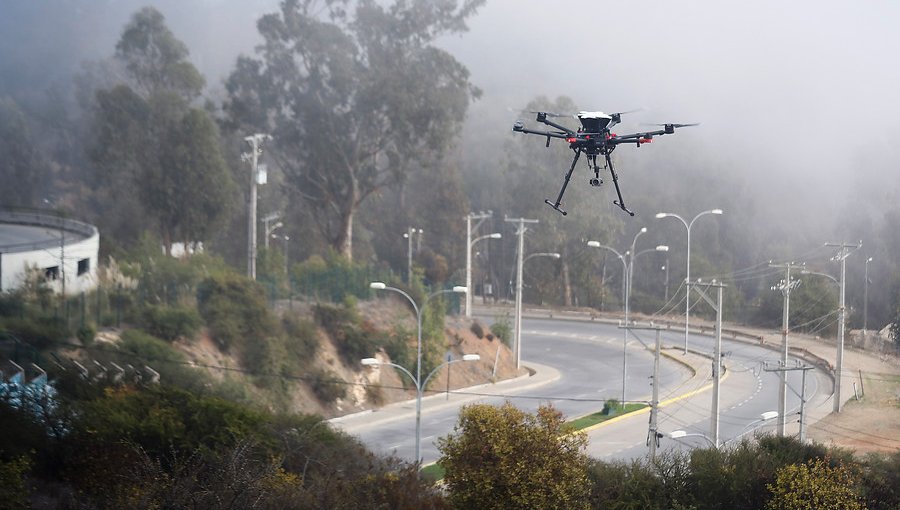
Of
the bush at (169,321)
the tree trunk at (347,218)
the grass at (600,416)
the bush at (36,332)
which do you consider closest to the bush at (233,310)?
the bush at (169,321)

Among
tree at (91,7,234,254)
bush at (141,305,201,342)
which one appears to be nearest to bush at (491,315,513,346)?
tree at (91,7,234,254)

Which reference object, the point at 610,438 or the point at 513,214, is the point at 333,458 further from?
the point at 513,214

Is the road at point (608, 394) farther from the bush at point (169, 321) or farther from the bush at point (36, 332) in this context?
the bush at point (36, 332)

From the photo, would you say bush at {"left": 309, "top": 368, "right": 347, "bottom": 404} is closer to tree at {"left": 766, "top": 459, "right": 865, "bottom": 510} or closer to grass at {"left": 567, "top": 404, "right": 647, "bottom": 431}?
grass at {"left": 567, "top": 404, "right": 647, "bottom": 431}

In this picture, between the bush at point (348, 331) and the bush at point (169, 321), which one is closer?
the bush at point (169, 321)

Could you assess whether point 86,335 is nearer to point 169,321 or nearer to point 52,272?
point 169,321
